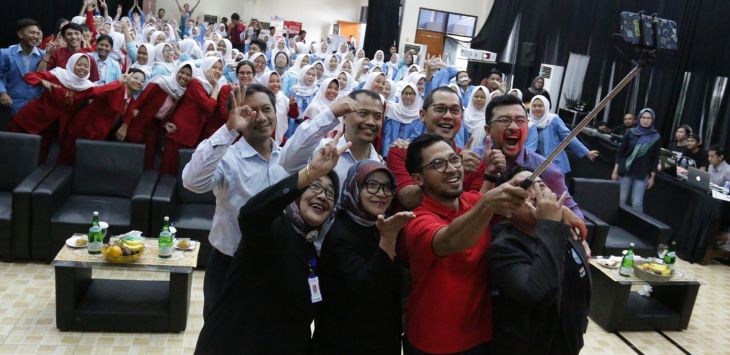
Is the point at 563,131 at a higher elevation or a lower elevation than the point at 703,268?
higher

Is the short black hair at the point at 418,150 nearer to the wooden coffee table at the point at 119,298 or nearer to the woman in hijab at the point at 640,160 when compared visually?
the wooden coffee table at the point at 119,298

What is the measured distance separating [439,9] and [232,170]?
14.8m

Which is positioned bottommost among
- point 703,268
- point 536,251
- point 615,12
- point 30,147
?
point 703,268

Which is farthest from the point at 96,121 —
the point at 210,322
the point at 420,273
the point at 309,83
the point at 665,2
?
the point at 665,2

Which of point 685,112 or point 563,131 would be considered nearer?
point 563,131

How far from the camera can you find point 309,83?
680 cm

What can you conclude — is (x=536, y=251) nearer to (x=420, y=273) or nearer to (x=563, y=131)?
(x=420, y=273)

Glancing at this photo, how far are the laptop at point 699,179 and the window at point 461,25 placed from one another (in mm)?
11144

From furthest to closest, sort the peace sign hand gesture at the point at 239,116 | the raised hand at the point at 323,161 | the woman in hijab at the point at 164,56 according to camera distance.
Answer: the woman in hijab at the point at 164,56 < the peace sign hand gesture at the point at 239,116 < the raised hand at the point at 323,161

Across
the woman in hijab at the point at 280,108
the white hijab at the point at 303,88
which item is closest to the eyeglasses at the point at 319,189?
the woman in hijab at the point at 280,108

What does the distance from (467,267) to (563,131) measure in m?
4.99

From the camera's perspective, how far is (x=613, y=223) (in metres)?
5.45

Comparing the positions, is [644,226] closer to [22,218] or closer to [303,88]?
[303,88]

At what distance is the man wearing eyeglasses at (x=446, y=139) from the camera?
183 centimetres
